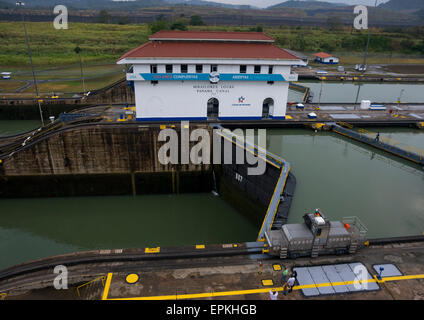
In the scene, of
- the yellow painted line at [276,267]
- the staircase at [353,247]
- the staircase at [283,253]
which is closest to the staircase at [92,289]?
the yellow painted line at [276,267]

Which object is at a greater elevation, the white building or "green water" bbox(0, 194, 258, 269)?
the white building

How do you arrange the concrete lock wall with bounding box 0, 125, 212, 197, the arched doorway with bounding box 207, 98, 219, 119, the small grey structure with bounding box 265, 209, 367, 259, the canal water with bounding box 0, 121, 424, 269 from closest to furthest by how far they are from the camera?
the small grey structure with bounding box 265, 209, 367, 259
the canal water with bounding box 0, 121, 424, 269
the concrete lock wall with bounding box 0, 125, 212, 197
the arched doorway with bounding box 207, 98, 219, 119

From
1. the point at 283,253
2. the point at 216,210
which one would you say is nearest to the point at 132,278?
the point at 283,253

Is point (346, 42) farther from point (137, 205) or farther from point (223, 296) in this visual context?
point (223, 296)

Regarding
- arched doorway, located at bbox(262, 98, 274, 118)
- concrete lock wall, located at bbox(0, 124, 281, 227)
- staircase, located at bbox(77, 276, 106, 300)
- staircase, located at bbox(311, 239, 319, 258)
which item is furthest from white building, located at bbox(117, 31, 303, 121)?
staircase, located at bbox(77, 276, 106, 300)

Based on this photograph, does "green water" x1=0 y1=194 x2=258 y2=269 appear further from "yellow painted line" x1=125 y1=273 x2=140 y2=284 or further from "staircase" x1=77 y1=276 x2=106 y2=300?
"staircase" x1=77 y1=276 x2=106 y2=300
